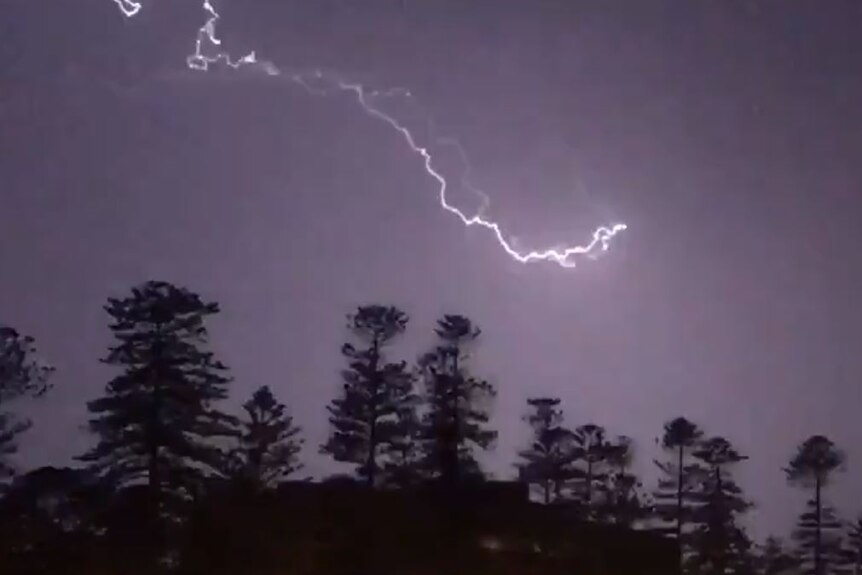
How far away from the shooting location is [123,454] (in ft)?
82.0

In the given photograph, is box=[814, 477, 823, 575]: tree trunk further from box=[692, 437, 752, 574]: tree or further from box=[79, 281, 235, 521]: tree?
box=[79, 281, 235, 521]: tree

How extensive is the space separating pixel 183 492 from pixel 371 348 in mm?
4674

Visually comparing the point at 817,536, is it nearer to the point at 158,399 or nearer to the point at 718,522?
the point at 718,522

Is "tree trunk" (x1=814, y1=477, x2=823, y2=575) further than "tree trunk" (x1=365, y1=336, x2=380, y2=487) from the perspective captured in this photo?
Yes

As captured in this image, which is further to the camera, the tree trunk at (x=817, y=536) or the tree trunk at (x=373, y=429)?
the tree trunk at (x=817, y=536)

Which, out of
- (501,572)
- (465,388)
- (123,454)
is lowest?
(501,572)

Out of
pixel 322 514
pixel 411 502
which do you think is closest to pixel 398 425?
pixel 411 502

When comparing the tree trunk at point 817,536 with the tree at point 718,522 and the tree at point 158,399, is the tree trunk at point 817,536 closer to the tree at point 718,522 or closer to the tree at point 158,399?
the tree at point 718,522

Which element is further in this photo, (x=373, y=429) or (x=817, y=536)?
(x=817, y=536)

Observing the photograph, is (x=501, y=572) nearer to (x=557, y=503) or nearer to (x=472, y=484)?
(x=472, y=484)

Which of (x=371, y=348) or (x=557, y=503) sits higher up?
(x=371, y=348)

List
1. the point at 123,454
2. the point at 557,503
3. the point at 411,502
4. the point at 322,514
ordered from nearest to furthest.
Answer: the point at 322,514, the point at 411,502, the point at 123,454, the point at 557,503

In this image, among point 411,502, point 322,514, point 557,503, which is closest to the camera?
point 322,514

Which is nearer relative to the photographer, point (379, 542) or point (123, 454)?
point (379, 542)
